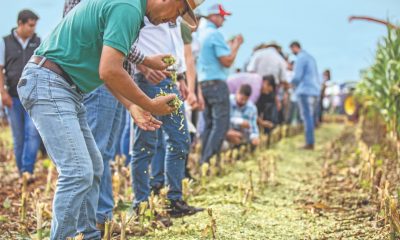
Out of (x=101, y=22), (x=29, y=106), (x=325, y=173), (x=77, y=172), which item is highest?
(x=101, y=22)

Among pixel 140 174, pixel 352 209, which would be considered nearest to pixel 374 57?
pixel 352 209

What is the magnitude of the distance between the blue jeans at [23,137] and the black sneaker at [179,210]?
8.12 ft

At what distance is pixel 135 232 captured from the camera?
3656mm

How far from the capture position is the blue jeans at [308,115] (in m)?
9.72

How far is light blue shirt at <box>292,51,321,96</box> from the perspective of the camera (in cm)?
978

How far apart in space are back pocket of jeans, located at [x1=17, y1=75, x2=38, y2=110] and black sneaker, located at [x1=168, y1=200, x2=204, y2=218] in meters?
1.72

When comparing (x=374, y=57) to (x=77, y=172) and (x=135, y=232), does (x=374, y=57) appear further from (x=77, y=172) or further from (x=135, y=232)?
(x=77, y=172)

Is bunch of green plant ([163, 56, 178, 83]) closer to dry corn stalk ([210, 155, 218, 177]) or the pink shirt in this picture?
dry corn stalk ([210, 155, 218, 177])

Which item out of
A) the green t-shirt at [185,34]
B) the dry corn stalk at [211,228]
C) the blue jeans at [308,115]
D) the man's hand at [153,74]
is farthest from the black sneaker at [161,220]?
the blue jeans at [308,115]

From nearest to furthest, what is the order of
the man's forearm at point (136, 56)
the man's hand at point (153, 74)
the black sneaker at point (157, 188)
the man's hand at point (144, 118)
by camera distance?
the man's hand at point (144, 118) < the man's forearm at point (136, 56) < the man's hand at point (153, 74) < the black sneaker at point (157, 188)

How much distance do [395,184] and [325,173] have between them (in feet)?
5.33

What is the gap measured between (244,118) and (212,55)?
1.92 meters

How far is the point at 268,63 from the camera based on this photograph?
998cm

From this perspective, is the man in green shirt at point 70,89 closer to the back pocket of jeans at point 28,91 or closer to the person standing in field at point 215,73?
the back pocket of jeans at point 28,91
